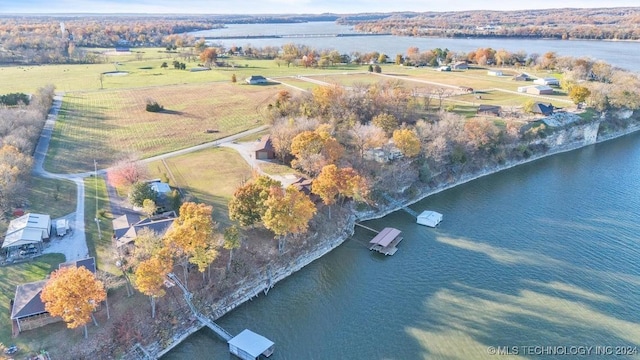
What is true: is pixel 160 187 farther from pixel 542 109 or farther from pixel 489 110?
pixel 542 109

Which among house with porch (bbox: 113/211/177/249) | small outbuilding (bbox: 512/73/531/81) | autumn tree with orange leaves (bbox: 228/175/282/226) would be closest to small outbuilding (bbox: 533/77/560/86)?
small outbuilding (bbox: 512/73/531/81)

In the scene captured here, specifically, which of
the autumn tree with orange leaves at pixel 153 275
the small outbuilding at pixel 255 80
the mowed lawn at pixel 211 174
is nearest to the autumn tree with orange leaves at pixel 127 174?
the mowed lawn at pixel 211 174

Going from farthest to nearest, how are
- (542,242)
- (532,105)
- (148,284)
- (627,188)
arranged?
(532,105) < (627,188) < (542,242) < (148,284)

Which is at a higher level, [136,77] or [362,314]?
[136,77]

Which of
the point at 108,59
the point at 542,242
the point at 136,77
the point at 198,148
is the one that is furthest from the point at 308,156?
the point at 108,59

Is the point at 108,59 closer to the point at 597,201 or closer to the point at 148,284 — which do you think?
the point at 148,284

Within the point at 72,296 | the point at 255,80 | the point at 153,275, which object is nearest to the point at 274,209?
the point at 153,275
